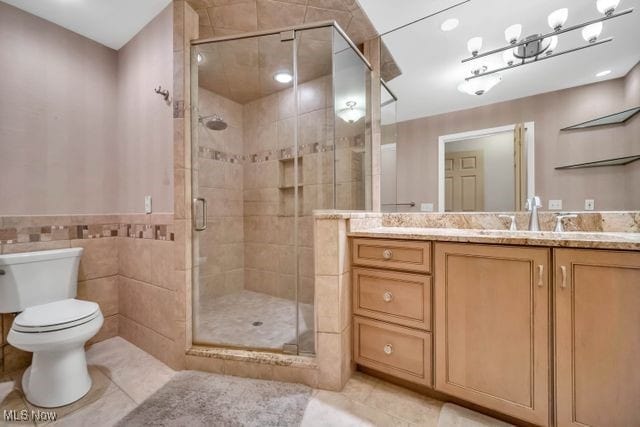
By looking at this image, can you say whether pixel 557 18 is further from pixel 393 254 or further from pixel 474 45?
pixel 393 254

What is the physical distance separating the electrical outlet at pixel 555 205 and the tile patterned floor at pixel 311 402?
3.77ft

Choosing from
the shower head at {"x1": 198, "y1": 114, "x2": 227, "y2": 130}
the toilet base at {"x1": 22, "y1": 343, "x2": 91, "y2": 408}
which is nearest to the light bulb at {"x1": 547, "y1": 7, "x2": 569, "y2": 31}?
the shower head at {"x1": 198, "y1": 114, "x2": 227, "y2": 130}

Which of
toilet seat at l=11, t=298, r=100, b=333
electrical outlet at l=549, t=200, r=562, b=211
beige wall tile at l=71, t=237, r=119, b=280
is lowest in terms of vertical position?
toilet seat at l=11, t=298, r=100, b=333

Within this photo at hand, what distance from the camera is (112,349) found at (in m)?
1.87

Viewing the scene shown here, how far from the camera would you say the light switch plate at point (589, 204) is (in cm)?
133

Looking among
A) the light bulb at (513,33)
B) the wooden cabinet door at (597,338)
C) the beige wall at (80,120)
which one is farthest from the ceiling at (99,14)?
the wooden cabinet door at (597,338)

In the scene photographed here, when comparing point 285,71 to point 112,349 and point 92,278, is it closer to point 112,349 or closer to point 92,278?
point 92,278

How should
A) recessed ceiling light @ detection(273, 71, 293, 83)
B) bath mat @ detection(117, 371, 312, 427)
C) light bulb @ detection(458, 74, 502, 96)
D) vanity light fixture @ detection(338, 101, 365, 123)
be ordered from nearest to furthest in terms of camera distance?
bath mat @ detection(117, 371, 312, 427) → light bulb @ detection(458, 74, 502, 96) → vanity light fixture @ detection(338, 101, 365, 123) → recessed ceiling light @ detection(273, 71, 293, 83)

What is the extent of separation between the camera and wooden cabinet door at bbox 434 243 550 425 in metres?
1.06

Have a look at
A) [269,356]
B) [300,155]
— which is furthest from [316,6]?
[269,356]

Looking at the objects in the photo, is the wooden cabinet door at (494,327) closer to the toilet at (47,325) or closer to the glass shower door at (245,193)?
the glass shower door at (245,193)

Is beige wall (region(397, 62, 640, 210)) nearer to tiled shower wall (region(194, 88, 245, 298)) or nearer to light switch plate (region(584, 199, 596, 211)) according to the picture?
light switch plate (region(584, 199, 596, 211))

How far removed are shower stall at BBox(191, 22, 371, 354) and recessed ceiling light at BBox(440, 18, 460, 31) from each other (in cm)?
55

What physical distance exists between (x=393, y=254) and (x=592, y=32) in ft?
5.07
